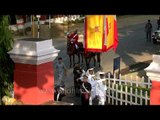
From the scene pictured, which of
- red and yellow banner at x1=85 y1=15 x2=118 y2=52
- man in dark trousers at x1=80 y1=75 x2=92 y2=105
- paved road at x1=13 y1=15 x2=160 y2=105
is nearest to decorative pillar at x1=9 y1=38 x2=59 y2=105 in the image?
man in dark trousers at x1=80 y1=75 x2=92 y2=105

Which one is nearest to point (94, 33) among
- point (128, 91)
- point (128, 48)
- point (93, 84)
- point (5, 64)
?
point (93, 84)

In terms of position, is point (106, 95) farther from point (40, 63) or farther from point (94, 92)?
point (40, 63)

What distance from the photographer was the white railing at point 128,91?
9.09 meters

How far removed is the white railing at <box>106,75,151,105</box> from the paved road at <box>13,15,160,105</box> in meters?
1.08

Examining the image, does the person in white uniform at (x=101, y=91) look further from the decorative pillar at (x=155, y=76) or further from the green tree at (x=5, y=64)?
the green tree at (x=5, y=64)

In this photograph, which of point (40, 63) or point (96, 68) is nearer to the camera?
point (40, 63)

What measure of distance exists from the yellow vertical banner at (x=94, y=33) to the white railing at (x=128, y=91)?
4.27 ft

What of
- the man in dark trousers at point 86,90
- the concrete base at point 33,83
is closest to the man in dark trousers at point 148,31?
the man in dark trousers at point 86,90

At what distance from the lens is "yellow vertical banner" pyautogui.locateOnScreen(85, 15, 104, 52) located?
11210 mm

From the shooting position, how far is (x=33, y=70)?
6.44 m
